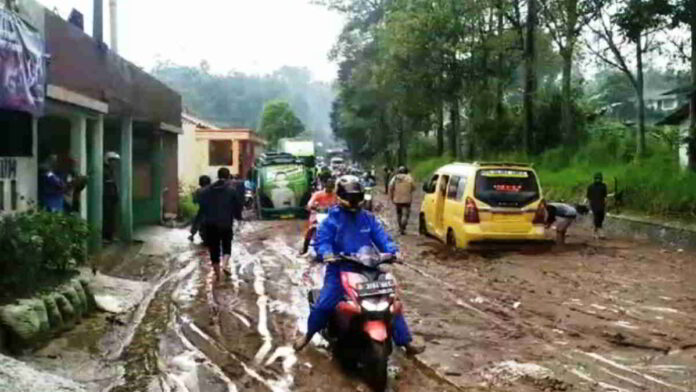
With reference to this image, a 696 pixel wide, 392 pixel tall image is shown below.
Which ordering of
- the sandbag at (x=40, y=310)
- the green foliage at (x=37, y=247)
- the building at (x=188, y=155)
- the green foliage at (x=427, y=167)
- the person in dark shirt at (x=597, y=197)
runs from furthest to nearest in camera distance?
1. the green foliage at (x=427, y=167)
2. the building at (x=188, y=155)
3. the person in dark shirt at (x=597, y=197)
4. the green foliage at (x=37, y=247)
5. the sandbag at (x=40, y=310)

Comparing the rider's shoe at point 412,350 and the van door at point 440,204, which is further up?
the van door at point 440,204

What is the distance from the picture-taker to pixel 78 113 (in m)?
14.3

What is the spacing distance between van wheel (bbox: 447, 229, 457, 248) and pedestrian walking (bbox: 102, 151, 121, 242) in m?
6.40

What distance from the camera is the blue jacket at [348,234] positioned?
7.75 meters

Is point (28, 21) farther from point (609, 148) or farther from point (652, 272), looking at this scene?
point (609, 148)

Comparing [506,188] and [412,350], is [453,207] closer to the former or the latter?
[506,188]

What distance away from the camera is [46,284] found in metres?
9.16

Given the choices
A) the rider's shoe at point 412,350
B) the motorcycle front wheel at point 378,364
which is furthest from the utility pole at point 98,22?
the motorcycle front wheel at point 378,364

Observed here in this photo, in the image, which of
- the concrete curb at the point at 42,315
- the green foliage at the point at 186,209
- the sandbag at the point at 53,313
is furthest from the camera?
the green foliage at the point at 186,209

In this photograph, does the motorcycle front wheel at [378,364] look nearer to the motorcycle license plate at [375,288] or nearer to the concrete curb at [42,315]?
the motorcycle license plate at [375,288]

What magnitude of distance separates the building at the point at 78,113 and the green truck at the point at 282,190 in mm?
5015

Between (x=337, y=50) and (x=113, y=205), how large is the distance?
165 ft

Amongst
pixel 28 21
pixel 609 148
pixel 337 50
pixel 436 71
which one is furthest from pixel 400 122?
pixel 28 21

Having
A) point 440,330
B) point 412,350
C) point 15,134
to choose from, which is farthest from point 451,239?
point 412,350
